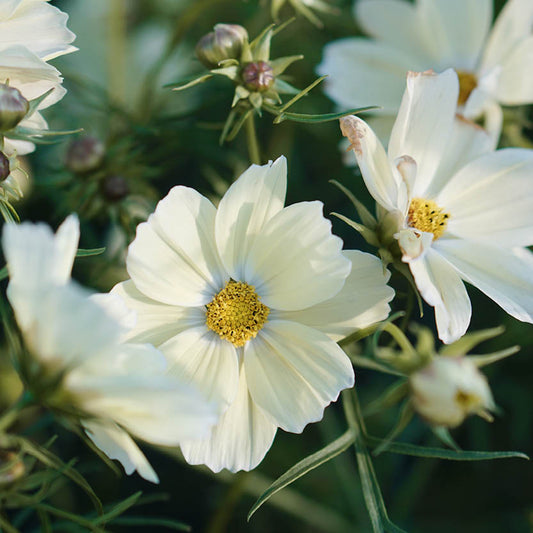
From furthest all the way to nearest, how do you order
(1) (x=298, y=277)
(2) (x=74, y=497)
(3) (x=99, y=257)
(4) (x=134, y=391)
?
(2) (x=74, y=497) < (3) (x=99, y=257) < (1) (x=298, y=277) < (4) (x=134, y=391)

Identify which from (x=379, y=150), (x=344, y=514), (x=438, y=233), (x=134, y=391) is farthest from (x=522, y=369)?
(x=134, y=391)

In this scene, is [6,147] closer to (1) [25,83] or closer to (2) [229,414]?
(1) [25,83]

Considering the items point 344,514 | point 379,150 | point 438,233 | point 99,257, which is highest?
point 379,150

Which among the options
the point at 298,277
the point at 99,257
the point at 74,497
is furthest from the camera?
the point at 74,497

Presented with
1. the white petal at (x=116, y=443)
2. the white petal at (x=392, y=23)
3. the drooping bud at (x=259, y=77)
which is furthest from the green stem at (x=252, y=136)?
the white petal at (x=392, y=23)

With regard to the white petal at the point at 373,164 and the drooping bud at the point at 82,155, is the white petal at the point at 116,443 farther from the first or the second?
the drooping bud at the point at 82,155

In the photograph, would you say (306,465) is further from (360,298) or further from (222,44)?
(222,44)
